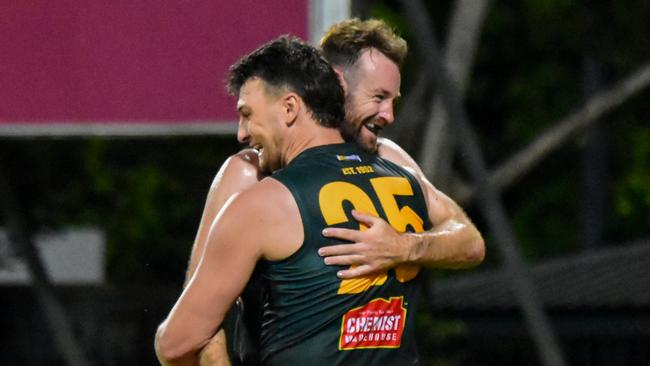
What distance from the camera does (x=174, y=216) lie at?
16984 millimetres

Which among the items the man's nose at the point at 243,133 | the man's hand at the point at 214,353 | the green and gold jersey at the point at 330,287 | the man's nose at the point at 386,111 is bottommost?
the man's hand at the point at 214,353

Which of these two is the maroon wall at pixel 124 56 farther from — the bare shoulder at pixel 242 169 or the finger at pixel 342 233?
the finger at pixel 342 233

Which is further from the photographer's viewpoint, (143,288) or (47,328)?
(47,328)

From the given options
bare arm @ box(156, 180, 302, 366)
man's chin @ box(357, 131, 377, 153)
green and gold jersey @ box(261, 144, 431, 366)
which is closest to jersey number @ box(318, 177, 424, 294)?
green and gold jersey @ box(261, 144, 431, 366)

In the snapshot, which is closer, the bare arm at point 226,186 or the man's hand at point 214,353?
the man's hand at point 214,353

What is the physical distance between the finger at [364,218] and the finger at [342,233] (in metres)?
0.03

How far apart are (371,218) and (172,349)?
63 cm

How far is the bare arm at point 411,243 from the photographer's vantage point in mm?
4328

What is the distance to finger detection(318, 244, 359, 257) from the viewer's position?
169 inches

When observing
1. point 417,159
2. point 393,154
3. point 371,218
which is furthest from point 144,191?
point 371,218

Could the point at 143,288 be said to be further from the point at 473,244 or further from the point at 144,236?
the point at 473,244

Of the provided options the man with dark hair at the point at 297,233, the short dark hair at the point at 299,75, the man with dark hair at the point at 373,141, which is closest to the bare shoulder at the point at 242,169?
the man with dark hair at the point at 373,141

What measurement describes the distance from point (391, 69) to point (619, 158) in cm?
1400

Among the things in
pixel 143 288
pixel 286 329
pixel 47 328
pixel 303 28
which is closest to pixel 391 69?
pixel 286 329
